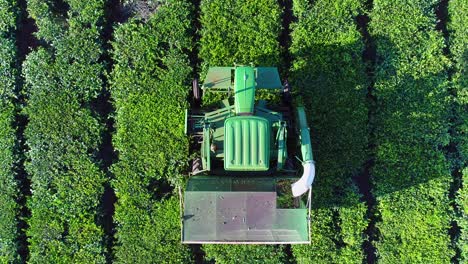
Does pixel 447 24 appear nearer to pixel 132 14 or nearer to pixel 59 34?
pixel 132 14

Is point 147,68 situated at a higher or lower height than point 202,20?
lower

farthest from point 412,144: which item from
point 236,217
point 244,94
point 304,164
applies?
point 236,217

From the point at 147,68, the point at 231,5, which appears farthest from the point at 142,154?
the point at 231,5

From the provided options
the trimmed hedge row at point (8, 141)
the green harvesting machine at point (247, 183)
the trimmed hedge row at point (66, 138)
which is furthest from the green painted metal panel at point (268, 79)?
the trimmed hedge row at point (8, 141)

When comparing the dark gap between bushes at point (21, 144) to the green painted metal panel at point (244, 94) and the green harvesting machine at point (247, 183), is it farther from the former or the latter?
the green painted metal panel at point (244, 94)

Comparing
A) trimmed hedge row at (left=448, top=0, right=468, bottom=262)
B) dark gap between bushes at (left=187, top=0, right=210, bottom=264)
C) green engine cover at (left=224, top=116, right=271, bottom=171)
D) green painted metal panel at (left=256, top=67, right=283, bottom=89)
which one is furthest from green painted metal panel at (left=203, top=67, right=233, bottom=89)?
trimmed hedge row at (left=448, top=0, right=468, bottom=262)

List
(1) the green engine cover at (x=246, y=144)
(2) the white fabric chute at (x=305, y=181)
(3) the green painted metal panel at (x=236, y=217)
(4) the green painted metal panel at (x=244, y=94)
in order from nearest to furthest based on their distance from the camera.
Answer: (2) the white fabric chute at (x=305, y=181) < (3) the green painted metal panel at (x=236, y=217) < (1) the green engine cover at (x=246, y=144) < (4) the green painted metal panel at (x=244, y=94)

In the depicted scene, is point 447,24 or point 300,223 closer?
point 300,223
